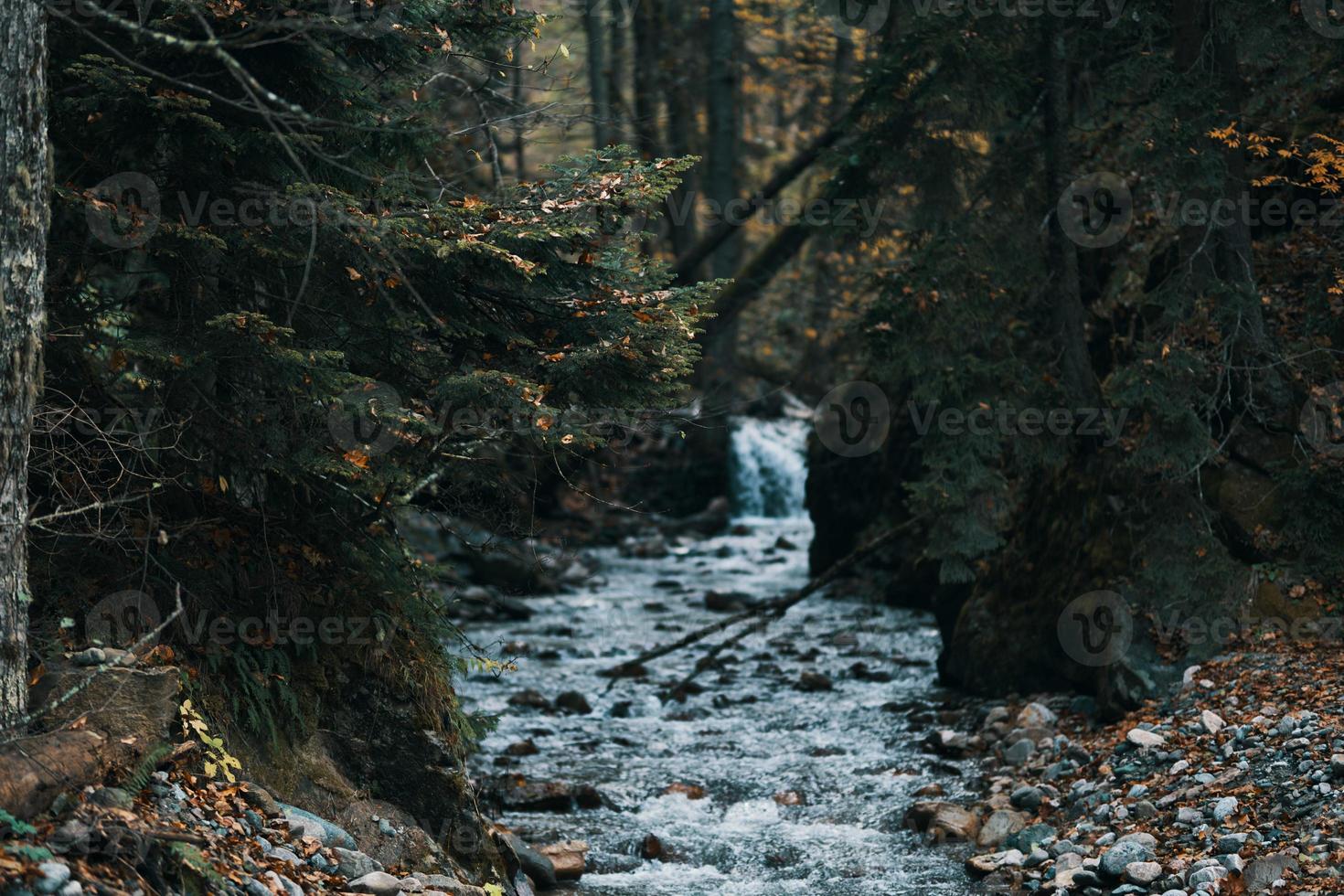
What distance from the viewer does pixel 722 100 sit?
21.5 m

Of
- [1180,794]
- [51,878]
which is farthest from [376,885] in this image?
[1180,794]

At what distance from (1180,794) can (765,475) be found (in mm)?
14870

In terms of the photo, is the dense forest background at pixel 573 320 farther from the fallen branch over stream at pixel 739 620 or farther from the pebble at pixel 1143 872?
the pebble at pixel 1143 872

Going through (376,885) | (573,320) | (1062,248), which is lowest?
(376,885)

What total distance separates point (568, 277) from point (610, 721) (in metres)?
5.74

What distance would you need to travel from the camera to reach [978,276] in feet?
36.2

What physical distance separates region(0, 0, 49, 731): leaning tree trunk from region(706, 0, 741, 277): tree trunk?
53.9 ft

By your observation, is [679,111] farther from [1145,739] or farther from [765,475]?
[1145,739]

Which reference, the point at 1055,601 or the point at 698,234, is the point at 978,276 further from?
the point at 698,234

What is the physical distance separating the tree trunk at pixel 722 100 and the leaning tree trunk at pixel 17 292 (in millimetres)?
16421

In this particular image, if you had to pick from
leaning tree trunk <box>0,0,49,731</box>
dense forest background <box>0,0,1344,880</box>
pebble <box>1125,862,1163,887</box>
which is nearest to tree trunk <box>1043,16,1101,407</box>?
dense forest background <box>0,0,1344,880</box>

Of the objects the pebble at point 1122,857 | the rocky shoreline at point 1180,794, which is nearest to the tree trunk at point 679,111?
the rocky shoreline at point 1180,794

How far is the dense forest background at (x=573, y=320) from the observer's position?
630cm

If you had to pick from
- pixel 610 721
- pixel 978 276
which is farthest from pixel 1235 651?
pixel 610 721
